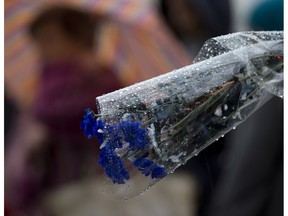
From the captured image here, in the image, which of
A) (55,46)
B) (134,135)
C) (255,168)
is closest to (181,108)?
(134,135)

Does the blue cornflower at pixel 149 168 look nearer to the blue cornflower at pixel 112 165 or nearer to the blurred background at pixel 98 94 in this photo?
the blue cornflower at pixel 112 165

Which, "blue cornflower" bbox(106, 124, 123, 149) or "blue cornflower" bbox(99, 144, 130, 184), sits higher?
"blue cornflower" bbox(106, 124, 123, 149)

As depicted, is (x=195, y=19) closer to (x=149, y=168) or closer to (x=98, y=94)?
(x=98, y=94)

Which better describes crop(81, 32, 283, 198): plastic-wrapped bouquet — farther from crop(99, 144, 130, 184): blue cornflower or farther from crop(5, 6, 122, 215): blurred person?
crop(5, 6, 122, 215): blurred person

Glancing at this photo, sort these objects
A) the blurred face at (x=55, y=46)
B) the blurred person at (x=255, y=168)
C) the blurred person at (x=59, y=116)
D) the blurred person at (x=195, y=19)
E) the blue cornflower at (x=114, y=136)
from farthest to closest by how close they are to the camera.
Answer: the blurred person at (x=195, y=19)
the blurred face at (x=55, y=46)
the blurred person at (x=59, y=116)
the blurred person at (x=255, y=168)
the blue cornflower at (x=114, y=136)

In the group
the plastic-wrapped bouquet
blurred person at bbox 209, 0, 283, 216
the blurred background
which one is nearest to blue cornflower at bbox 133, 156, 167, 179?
the plastic-wrapped bouquet

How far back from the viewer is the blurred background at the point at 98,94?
1.59 m

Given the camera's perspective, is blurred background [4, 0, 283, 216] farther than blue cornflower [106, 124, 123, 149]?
Yes

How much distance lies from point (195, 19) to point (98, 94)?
1.91 feet

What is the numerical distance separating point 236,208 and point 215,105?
0.90 metres

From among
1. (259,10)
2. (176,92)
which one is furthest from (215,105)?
(259,10)

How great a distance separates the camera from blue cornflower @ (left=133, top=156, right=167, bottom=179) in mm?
709

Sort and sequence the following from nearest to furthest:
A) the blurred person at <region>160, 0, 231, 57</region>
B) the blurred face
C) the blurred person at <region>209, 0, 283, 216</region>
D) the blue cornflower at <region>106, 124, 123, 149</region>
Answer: the blue cornflower at <region>106, 124, 123, 149</region>
the blurred person at <region>209, 0, 283, 216</region>
the blurred face
the blurred person at <region>160, 0, 231, 57</region>

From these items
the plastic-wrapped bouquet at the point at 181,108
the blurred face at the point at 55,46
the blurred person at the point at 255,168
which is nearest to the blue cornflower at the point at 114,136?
the plastic-wrapped bouquet at the point at 181,108
